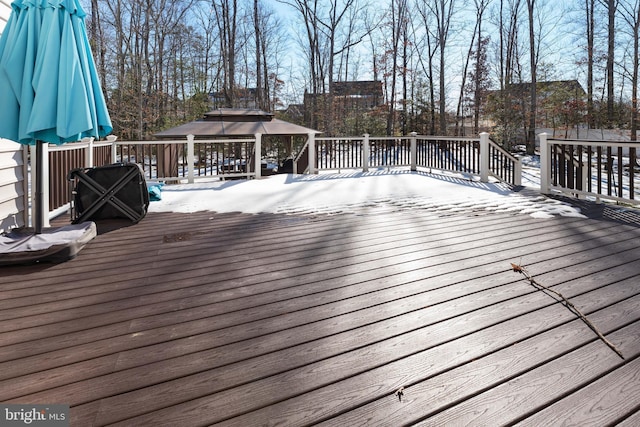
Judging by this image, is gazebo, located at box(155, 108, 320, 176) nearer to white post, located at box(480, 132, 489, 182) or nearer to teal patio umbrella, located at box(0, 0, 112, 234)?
white post, located at box(480, 132, 489, 182)

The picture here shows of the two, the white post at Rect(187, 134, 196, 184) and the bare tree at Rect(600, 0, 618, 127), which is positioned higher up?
the bare tree at Rect(600, 0, 618, 127)

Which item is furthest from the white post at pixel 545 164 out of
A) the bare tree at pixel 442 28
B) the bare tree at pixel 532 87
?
the bare tree at pixel 532 87

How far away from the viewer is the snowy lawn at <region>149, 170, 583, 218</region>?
15.8ft

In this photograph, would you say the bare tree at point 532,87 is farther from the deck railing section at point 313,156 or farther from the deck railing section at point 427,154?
the deck railing section at point 313,156

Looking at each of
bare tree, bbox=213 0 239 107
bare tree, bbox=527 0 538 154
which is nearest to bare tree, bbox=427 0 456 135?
bare tree, bbox=527 0 538 154

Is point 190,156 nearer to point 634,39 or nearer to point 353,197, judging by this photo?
point 353,197

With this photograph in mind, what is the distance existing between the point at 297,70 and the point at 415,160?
15273 mm

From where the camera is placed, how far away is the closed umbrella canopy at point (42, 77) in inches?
104

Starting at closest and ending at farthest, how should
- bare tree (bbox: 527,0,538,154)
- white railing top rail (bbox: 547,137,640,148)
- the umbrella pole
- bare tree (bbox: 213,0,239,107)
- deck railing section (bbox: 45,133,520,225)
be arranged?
the umbrella pole
white railing top rail (bbox: 547,137,640,148)
deck railing section (bbox: 45,133,520,225)
bare tree (bbox: 527,0,538,154)
bare tree (bbox: 213,0,239,107)

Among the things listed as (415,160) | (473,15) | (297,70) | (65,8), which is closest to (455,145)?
(415,160)

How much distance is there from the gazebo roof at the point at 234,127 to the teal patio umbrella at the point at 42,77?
6.08 meters

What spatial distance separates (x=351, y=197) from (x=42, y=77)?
3.95m

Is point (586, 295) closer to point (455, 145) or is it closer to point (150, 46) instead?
point (455, 145)

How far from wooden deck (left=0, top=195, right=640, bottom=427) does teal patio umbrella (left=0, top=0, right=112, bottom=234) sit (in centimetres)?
94
